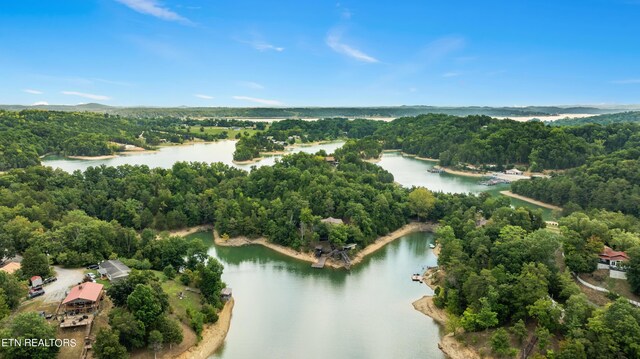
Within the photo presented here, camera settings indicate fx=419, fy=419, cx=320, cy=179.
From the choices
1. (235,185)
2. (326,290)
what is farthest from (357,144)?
(326,290)

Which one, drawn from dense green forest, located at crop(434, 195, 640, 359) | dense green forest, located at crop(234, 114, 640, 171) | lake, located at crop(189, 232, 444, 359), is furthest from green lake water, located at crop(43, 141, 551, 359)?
dense green forest, located at crop(234, 114, 640, 171)

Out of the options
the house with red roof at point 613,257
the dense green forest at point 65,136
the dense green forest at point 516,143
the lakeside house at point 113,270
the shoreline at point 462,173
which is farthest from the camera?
the shoreline at point 462,173

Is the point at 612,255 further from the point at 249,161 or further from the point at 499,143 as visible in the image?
the point at 249,161

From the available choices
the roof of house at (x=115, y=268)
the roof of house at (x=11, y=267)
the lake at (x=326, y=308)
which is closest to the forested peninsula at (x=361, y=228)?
the roof of house at (x=115, y=268)

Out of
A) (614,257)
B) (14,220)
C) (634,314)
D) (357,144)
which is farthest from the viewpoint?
(357,144)

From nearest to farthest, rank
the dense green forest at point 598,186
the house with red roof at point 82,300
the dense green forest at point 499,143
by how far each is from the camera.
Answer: the house with red roof at point 82,300 < the dense green forest at point 598,186 < the dense green forest at point 499,143

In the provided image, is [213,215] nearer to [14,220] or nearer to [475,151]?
[14,220]

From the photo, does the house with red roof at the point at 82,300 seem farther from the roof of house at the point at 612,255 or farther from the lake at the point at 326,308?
the roof of house at the point at 612,255

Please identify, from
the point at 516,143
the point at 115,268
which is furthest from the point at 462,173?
the point at 115,268
